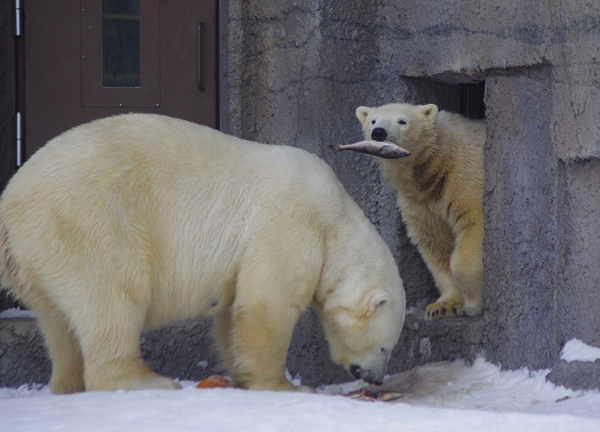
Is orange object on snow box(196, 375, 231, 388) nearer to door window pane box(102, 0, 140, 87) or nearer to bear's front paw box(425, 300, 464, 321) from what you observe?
bear's front paw box(425, 300, 464, 321)

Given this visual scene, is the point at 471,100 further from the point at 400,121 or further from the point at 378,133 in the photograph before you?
the point at 378,133

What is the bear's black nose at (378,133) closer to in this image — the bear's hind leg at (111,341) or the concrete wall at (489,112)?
the concrete wall at (489,112)

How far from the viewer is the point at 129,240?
277 centimetres

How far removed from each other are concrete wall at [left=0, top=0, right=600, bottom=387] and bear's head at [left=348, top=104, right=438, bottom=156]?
242 millimetres

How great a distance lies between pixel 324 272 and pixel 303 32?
5.47 feet

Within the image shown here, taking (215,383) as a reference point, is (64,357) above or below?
above

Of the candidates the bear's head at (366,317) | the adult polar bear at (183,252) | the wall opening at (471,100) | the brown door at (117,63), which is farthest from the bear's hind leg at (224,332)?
the wall opening at (471,100)

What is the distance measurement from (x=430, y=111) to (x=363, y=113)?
376 mm

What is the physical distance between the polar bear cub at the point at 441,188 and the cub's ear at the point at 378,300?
0.91 meters

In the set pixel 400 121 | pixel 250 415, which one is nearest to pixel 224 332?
pixel 250 415

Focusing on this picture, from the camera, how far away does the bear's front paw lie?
4.02 m

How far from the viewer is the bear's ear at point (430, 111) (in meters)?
4.00

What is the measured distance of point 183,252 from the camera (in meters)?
2.96

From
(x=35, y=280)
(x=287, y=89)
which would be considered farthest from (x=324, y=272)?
(x=287, y=89)
